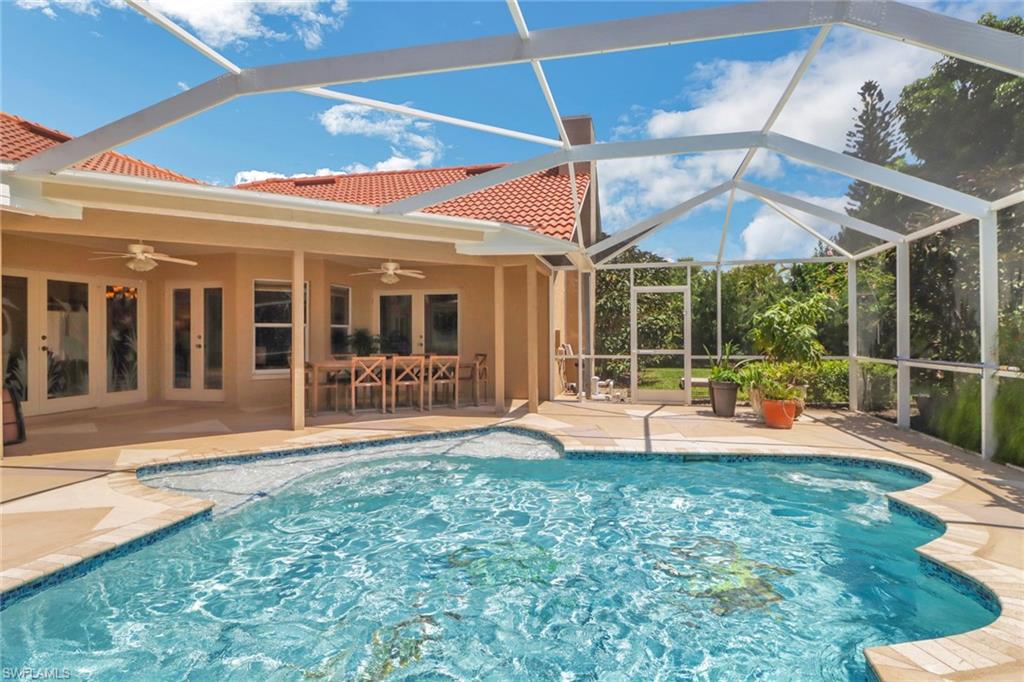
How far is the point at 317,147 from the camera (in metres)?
12.1

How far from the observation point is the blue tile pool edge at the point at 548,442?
9.71 feet

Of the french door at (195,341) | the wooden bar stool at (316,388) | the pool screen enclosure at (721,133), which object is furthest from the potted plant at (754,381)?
the french door at (195,341)

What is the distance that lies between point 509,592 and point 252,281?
25.8 feet

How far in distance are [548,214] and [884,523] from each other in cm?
680

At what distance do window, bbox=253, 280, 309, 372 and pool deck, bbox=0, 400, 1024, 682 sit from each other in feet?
3.37

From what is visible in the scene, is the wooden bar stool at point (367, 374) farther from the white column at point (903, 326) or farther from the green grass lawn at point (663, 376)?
the white column at point (903, 326)

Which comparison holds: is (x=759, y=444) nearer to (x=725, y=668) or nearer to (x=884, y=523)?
(x=884, y=523)

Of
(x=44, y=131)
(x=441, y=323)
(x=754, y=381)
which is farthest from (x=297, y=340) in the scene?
(x=754, y=381)

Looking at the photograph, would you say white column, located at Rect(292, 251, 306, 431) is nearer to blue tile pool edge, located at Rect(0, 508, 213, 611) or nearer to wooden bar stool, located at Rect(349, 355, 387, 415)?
wooden bar stool, located at Rect(349, 355, 387, 415)

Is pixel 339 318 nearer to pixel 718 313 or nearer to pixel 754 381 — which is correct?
pixel 718 313

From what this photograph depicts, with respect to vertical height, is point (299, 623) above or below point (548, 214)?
below

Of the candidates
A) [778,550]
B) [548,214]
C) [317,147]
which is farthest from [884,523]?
[317,147]

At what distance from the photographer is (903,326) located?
731 cm

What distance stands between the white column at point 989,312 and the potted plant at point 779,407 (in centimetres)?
224
